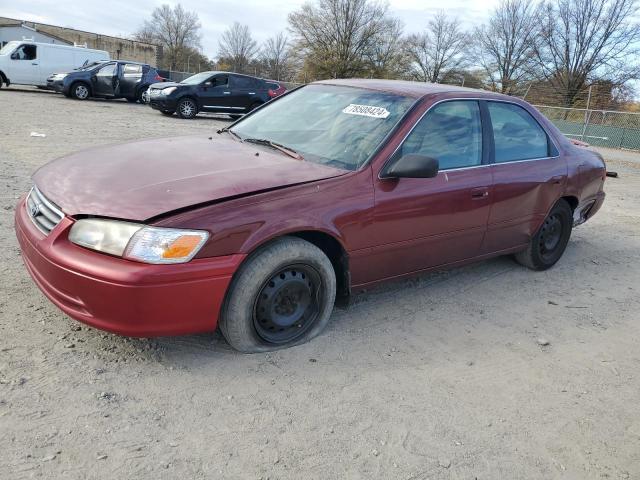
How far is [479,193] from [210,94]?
14135 millimetres

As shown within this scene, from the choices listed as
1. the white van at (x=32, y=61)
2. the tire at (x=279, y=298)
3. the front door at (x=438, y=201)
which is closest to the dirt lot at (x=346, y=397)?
the tire at (x=279, y=298)

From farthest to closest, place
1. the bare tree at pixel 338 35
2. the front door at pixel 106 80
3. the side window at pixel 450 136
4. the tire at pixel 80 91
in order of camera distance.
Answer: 1. the bare tree at pixel 338 35
2. the front door at pixel 106 80
3. the tire at pixel 80 91
4. the side window at pixel 450 136

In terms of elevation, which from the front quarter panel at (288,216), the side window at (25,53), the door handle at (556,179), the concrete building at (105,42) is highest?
the concrete building at (105,42)

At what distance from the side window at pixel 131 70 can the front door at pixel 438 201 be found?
60.5 ft

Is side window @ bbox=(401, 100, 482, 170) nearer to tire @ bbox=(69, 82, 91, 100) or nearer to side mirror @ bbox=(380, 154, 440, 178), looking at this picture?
side mirror @ bbox=(380, 154, 440, 178)

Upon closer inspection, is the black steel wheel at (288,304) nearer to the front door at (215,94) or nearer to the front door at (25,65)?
the front door at (215,94)

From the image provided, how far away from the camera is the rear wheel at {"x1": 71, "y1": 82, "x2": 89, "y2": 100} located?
62.1 feet

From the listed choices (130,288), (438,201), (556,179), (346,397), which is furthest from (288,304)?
(556,179)

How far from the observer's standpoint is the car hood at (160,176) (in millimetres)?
2619

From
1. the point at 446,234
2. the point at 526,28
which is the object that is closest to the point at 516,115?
the point at 446,234

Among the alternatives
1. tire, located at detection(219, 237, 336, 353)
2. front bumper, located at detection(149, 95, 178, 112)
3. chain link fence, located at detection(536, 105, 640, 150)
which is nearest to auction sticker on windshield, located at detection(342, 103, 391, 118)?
tire, located at detection(219, 237, 336, 353)

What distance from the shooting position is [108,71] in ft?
63.9

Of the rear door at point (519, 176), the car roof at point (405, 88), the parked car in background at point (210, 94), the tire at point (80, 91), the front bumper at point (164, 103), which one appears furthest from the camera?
the tire at point (80, 91)

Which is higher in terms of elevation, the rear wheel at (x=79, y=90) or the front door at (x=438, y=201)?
the rear wheel at (x=79, y=90)
